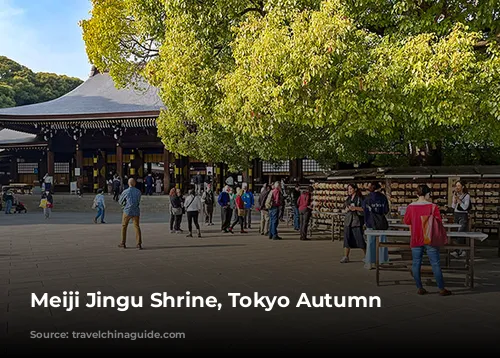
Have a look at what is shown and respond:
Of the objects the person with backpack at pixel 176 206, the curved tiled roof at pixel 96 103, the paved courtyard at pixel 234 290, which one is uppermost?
the curved tiled roof at pixel 96 103

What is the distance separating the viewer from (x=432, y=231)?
20.9 feet

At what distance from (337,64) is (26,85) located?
51483 millimetres

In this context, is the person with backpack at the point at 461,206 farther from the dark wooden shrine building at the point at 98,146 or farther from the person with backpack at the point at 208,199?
the dark wooden shrine building at the point at 98,146

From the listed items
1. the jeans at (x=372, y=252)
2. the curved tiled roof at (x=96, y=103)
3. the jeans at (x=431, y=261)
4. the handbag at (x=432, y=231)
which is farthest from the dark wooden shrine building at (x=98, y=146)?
the handbag at (x=432, y=231)

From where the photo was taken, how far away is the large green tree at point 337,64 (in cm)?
787

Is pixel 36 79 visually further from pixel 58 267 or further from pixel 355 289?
pixel 355 289

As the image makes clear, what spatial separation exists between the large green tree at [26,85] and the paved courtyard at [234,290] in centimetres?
4300

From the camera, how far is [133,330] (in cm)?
493

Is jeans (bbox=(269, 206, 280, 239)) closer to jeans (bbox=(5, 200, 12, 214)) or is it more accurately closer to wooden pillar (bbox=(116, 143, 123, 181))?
jeans (bbox=(5, 200, 12, 214))

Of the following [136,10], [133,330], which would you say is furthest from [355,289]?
[136,10]

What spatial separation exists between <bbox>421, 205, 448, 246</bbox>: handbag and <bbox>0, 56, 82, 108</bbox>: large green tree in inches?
1937

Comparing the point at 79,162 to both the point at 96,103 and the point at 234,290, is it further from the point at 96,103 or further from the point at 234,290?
the point at 234,290

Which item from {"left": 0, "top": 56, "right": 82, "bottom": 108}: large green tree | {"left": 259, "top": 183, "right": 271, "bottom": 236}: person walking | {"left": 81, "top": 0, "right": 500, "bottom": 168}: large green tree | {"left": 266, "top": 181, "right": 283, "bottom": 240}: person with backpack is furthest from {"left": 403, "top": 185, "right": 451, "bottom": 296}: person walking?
{"left": 0, "top": 56, "right": 82, "bottom": 108}: large green tree

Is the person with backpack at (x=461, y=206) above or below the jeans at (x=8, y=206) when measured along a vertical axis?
above
